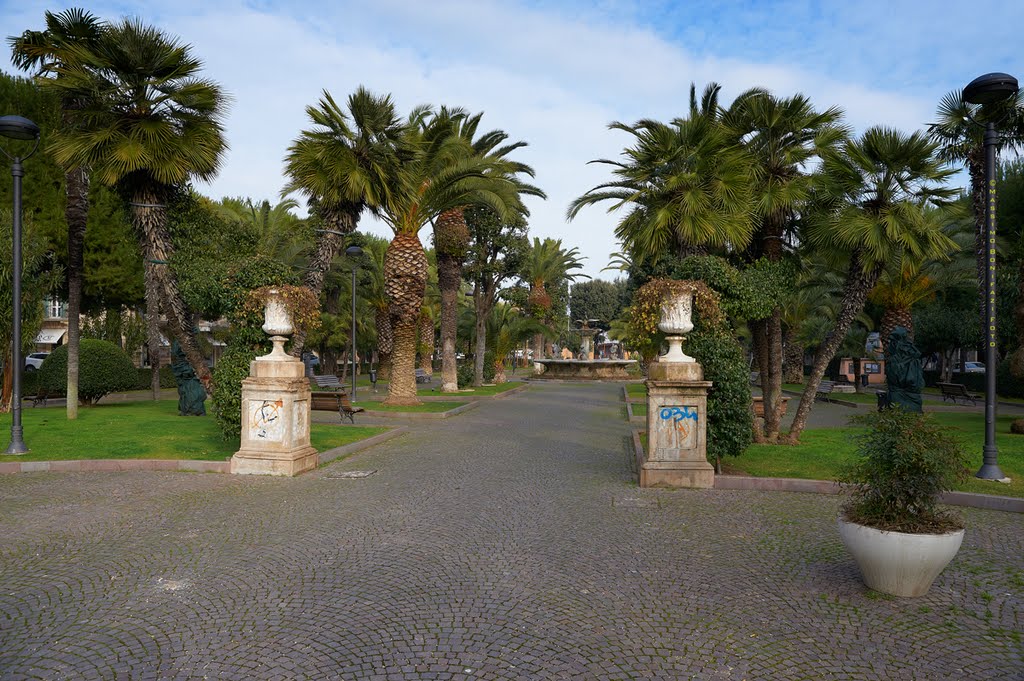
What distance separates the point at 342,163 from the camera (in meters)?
17.8

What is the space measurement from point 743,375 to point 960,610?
16.2 ft

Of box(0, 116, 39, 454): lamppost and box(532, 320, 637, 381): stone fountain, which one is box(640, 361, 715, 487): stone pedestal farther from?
box(532, 320, 637, 381): stone fountain

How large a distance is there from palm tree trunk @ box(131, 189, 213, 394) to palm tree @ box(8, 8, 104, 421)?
171cm

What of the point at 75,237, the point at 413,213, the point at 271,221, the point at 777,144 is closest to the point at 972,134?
the point at 777,144

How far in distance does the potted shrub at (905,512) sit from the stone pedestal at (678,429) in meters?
3.98

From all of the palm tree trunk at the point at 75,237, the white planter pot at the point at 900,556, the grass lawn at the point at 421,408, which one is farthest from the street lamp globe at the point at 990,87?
the palm tree trunk at the point at 75,237

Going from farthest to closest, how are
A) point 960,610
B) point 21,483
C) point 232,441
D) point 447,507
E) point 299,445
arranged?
point 232,441, point 299,445, point 21,483, point 447,507, point 960,610

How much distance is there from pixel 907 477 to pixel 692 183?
9.02 metres

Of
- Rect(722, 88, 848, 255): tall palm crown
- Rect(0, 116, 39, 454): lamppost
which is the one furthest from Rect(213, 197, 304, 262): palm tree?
Rect(722, 88, 848, 255): tall palm crown

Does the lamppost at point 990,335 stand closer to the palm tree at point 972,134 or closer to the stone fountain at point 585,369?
the palm tree at point 972,134

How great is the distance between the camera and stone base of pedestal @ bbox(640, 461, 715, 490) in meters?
8.88

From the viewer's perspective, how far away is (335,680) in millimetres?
3531

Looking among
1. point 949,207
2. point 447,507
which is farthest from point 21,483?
point 949,207

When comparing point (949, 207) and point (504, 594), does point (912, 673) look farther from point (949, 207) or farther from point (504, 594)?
point (949, 207)
